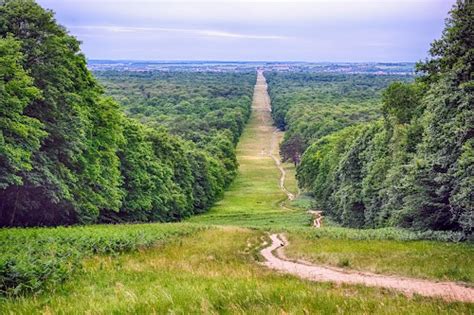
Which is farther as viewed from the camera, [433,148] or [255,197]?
[255,197]

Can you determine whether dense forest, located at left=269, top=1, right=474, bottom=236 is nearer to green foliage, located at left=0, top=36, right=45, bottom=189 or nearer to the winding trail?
the winding trail

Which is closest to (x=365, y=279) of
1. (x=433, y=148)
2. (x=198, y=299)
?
(x=198, y=299)

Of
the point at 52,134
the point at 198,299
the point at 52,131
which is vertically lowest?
the point at 52,134

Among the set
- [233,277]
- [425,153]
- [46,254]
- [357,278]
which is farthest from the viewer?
[425,153]

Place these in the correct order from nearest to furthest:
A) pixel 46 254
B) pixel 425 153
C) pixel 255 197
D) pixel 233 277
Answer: pixel 233 277 → pixel 46 254 → pixel 425 153 → pixel 255 197

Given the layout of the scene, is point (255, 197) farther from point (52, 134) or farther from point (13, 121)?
point (13, 121)

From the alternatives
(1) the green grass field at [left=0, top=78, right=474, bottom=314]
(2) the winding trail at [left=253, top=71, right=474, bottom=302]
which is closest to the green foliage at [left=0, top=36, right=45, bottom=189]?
(1) the green grass field at [left=0, top=78, right=474, bottom=314]

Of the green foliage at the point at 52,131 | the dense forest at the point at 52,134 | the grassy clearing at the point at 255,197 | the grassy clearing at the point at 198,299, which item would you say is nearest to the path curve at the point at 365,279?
the grassy clearing at the point at 198,299
